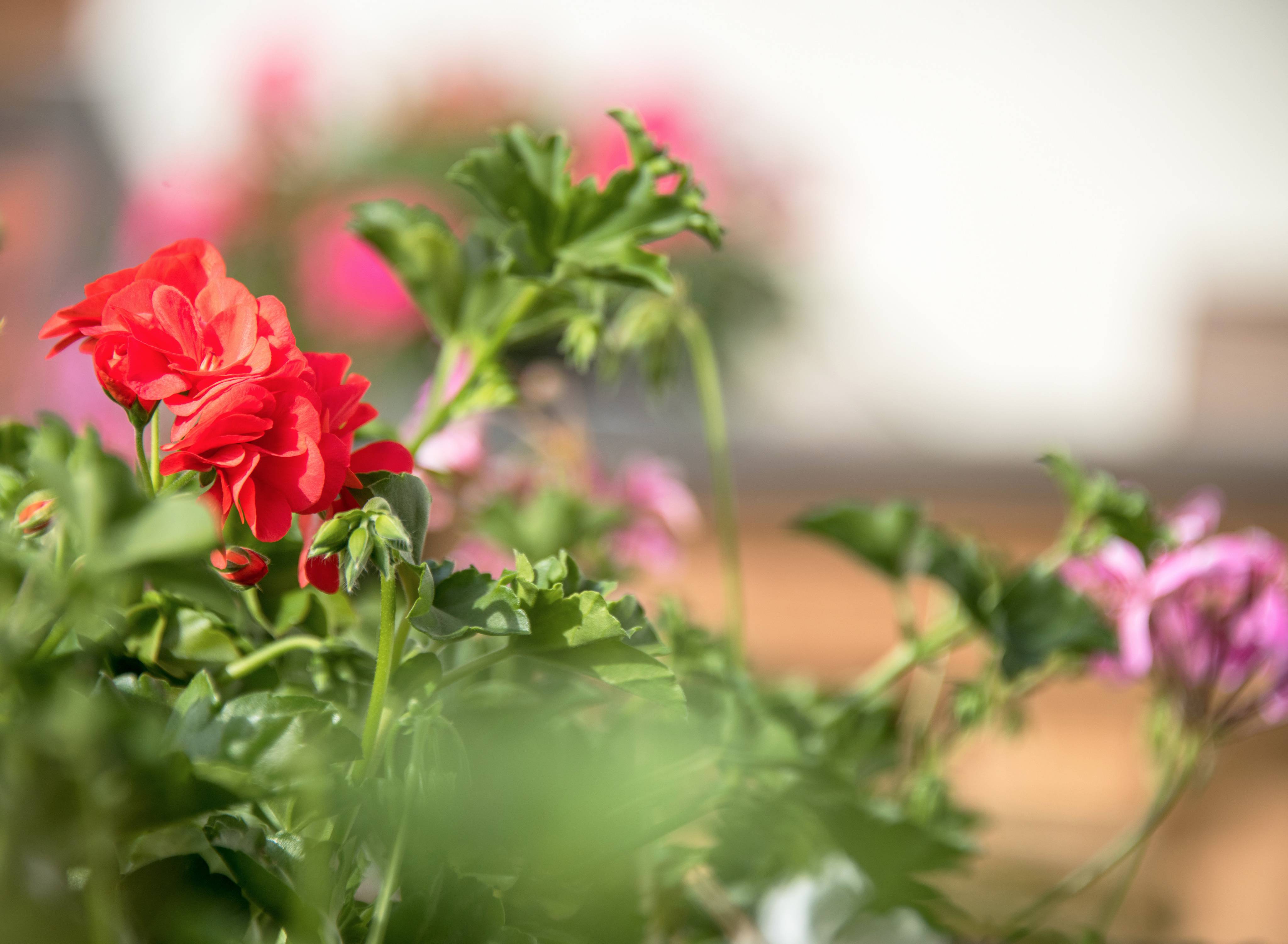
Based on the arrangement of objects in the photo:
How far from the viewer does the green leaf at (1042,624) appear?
0.87ft

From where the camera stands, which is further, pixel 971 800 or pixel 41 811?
pixel 971 800

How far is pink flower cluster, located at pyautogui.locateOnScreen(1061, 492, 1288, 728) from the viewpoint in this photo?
0.95 feet

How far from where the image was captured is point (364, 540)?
0.15 meters

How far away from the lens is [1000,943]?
0.28 metres

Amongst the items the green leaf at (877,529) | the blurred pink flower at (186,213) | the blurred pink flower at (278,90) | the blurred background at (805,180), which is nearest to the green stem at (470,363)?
the green leaf at (877,529)

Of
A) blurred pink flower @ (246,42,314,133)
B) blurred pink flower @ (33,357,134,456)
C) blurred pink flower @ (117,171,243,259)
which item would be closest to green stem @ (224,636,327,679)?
blurred pink flower @ (33,357,134,456)

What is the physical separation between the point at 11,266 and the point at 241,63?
0.41 m

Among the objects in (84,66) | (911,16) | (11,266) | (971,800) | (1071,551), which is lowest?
(971,800)

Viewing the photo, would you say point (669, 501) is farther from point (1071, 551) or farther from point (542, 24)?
point (542, 24)

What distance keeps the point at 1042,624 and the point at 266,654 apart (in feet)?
0.63

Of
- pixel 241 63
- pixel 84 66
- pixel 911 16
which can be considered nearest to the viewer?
pixel 241 63

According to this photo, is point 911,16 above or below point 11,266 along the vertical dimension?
above

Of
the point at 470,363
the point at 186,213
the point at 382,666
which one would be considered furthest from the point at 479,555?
the point at 186,213

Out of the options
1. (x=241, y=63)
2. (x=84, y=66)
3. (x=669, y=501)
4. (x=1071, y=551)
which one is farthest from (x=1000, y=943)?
(x=84, y=66)
